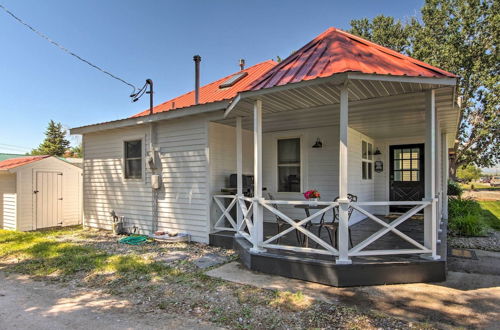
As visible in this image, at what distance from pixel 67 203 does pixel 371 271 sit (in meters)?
10.2

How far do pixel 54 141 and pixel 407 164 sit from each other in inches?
1439

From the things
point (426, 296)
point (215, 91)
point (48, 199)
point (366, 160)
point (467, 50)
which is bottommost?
point (426, 296)

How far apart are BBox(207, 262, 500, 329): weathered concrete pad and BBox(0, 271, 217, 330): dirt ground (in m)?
1.27

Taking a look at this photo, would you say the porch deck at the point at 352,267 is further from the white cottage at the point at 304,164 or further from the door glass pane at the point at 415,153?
the door glass pane at the point at 415,153

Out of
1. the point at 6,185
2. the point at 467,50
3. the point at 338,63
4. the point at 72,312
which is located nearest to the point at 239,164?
the point at 338,63

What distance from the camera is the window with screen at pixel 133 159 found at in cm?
709

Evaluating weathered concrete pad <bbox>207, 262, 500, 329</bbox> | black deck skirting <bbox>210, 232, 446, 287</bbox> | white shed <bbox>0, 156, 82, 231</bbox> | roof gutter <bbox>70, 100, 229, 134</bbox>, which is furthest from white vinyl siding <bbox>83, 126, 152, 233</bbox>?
black deck skirting <bbox>210, 232, 446, 287</bbox>

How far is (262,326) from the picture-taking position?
8.86 feet

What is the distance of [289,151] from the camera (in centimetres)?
711

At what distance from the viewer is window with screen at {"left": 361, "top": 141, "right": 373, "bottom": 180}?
7759mm

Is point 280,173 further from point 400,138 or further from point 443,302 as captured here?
point 443,302

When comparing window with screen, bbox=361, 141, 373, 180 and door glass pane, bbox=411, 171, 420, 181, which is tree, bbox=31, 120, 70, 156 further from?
door glass pane, bbox=411, 171, 420, 181

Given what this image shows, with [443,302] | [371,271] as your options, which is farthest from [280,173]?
[443,302]

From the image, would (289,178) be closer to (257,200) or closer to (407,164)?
(257,200)
